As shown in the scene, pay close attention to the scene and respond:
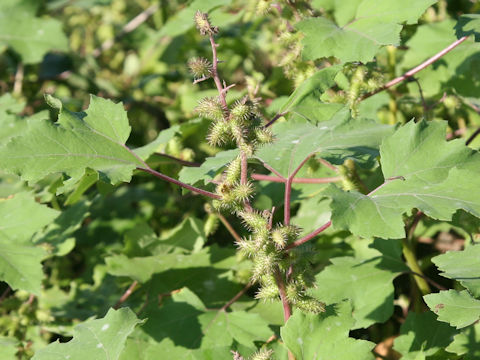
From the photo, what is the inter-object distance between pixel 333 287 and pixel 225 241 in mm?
1136

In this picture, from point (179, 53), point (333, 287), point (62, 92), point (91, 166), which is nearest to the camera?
point (91, 166)

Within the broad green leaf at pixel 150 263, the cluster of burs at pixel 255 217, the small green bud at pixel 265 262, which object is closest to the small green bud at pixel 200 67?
the cluster of burs at pixel 255 217

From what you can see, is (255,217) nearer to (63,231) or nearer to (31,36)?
(63,231)

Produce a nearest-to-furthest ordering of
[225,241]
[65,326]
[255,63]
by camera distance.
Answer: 1. [65,326]
2. [225,241]
3. [255,63]

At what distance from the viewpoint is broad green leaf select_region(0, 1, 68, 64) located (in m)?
3.26

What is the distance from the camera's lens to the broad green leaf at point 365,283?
79.6 inches

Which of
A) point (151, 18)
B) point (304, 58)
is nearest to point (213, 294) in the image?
point (304, 58)

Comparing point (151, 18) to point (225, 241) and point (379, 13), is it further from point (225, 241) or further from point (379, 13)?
point (379, 13)

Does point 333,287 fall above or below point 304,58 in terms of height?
below

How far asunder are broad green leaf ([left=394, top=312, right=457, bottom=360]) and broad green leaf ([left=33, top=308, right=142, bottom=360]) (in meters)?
Result: 0.89

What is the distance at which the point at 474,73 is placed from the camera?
2570mm

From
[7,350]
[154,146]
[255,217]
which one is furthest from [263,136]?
[7,350]

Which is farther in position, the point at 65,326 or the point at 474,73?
the point at 474,73

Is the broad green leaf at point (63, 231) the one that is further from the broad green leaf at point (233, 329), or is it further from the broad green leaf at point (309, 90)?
the broad green leaf at point (309, 90)
